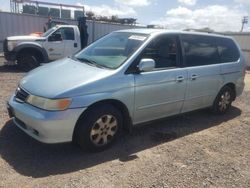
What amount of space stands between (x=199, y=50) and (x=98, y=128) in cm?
264

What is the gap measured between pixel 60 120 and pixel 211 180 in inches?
82.7

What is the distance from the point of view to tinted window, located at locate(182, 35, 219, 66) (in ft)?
17.4

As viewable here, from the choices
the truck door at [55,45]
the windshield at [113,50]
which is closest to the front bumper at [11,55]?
the truck door at [55,45]

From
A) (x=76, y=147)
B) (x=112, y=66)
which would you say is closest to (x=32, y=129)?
(x=76, y=147)

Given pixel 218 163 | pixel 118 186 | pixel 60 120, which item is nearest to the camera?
pixel 118 186

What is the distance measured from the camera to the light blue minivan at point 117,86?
3793mm

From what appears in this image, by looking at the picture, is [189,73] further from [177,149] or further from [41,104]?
[41,104]

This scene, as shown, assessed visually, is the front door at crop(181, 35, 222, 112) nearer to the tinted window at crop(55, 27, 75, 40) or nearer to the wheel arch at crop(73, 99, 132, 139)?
the wheel arch at crop(73, 99, 132, 139)

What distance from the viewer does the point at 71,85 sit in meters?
3.87

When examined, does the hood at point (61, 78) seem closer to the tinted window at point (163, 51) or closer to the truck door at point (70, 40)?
the tinted window at point (163, 51)

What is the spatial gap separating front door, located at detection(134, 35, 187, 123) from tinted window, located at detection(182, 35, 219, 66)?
27 centimetres

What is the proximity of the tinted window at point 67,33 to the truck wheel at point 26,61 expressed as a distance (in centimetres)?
151

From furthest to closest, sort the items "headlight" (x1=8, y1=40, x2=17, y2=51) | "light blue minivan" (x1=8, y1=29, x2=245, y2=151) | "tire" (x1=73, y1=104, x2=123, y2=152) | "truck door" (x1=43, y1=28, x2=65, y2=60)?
"truck door" (x1=43, y1=28, x2=65, y2=60) → "headlight" (x1=8, y1=40, x2=17, y2=51) → "tire" (x1=73, y1=104, x2=123, y2=152) → "light blue minivan" (x1=8, y1=29, x2=245, y2=151)

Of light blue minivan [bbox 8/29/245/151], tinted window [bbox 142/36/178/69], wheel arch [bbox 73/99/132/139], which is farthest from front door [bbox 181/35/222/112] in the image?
wheel arch [bbox 73/99/132/139]
